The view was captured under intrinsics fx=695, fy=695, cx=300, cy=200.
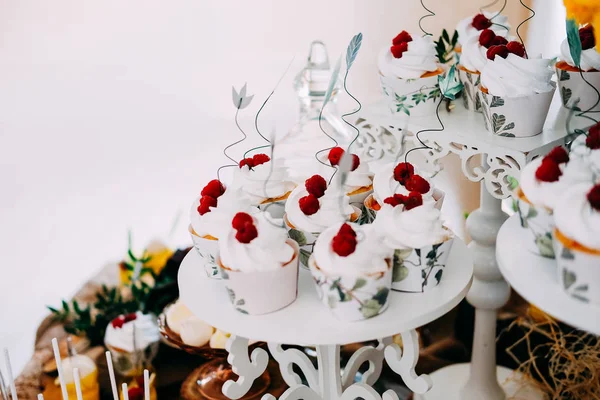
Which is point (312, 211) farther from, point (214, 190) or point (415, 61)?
point (415, 61)

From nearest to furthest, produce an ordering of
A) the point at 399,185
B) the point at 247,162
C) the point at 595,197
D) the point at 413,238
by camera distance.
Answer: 1. the point at 595,197
2. the point at 413,238
3. the point at 399,185
4. the point at 247,162

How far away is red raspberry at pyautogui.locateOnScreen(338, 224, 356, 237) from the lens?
1.00 m

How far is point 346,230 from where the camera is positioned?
3.28ft

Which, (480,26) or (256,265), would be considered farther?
(480,26)

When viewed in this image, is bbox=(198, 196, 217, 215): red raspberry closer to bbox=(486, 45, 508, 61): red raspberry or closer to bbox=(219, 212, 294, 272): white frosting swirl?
bbox=(219, 212, 294, 272): white frosting swirl

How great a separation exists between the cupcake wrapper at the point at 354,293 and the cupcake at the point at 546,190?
21cm

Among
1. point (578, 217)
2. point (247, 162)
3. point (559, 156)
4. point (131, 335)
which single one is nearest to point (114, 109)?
point (131, 335)

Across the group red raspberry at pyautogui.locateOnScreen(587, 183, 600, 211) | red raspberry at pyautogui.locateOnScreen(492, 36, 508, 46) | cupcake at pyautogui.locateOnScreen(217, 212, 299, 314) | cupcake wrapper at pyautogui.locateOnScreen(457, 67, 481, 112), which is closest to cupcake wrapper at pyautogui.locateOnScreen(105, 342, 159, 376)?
cupcake at pyautogui.locateOnScreen(217, 212, 299, 314)

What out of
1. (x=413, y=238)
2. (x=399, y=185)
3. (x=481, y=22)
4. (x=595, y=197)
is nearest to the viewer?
(x=595, y=197)

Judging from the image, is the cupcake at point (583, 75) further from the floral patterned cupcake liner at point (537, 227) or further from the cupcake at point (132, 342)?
the cupcake at point (132, 342)

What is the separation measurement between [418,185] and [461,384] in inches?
29.0

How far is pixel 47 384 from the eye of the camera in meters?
1.66

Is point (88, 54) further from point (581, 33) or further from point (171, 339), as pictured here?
point (581, 33)

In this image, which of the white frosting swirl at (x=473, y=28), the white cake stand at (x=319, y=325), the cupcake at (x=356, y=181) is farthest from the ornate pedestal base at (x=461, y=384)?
the white frosting swirl at (x=473, y=28)
